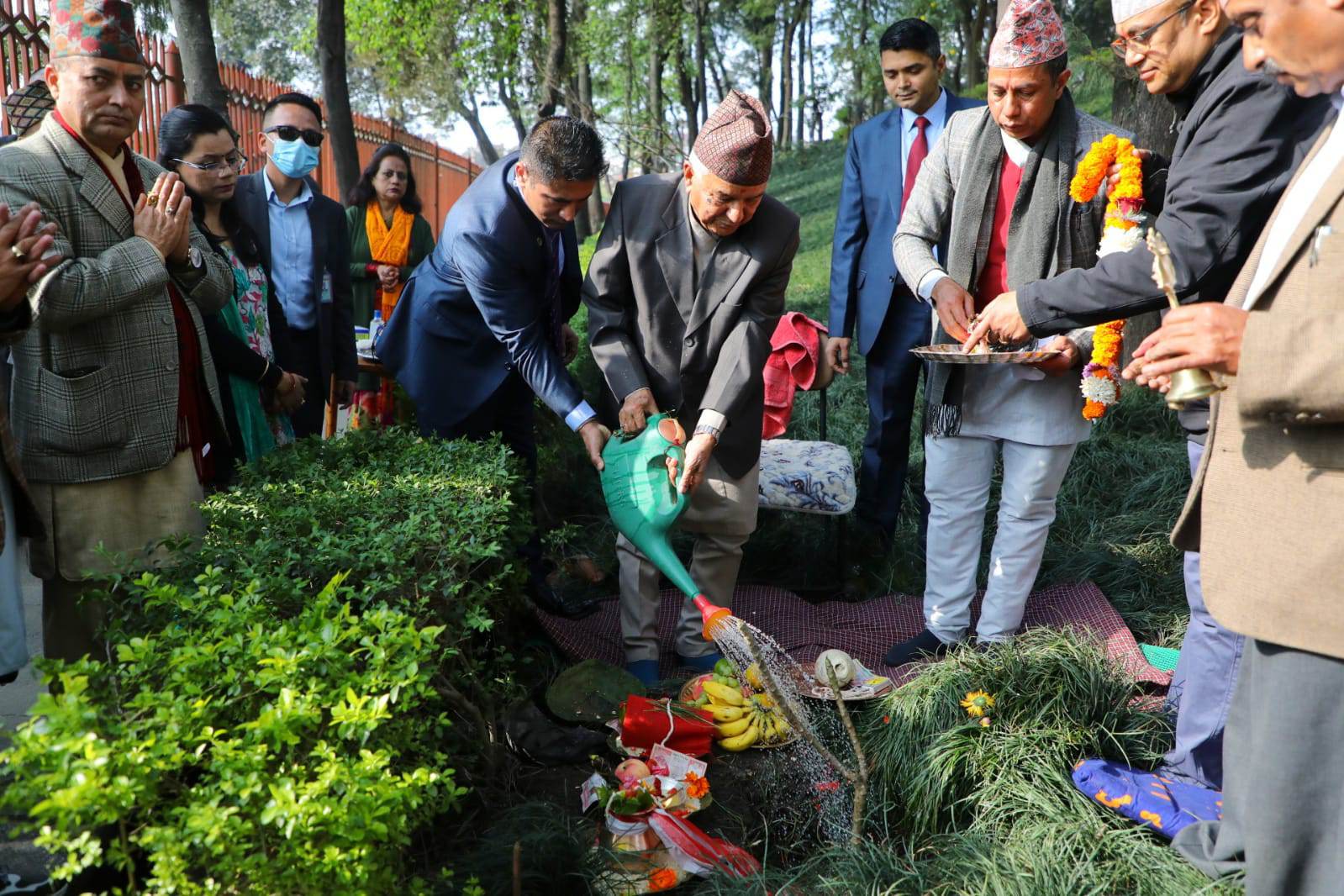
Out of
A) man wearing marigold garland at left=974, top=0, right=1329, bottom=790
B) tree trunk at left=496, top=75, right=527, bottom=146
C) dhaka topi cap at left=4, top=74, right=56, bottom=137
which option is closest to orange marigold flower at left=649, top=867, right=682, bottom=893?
man wearing marigold garland at left=974, top=0, right=1329, bottom=790

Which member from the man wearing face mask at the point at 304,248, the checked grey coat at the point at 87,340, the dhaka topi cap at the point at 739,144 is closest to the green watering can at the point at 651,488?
the dhaka topi cap at the point at 739,144

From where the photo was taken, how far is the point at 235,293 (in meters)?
4.01

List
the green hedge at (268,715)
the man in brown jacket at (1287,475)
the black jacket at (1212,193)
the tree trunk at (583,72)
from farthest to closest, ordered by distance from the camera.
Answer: the tree trunk at (583,72) < the black jacket at (1212,193) < the man in brown jacket at (1287,475) < the green hedge at (268,715)

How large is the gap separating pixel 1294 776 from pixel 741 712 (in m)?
1.73

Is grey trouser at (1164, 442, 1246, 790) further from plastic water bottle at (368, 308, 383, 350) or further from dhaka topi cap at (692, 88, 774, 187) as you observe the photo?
plastic water bottle at (368, 308, 383, 350)

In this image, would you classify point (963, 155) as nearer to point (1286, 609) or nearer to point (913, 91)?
point (913, 91)

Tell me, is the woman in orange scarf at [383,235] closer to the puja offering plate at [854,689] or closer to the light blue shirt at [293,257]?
the light blue shirt at [293,257]

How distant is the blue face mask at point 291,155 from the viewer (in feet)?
15.4

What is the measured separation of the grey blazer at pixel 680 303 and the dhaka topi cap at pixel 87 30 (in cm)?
157

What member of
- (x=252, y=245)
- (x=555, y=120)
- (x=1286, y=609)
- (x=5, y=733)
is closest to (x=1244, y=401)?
(x=1286, y=609)

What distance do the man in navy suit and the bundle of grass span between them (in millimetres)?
1530

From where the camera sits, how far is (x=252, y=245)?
413cm

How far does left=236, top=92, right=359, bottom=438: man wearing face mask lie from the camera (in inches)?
185

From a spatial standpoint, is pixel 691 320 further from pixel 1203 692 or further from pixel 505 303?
pixel 1203 692
